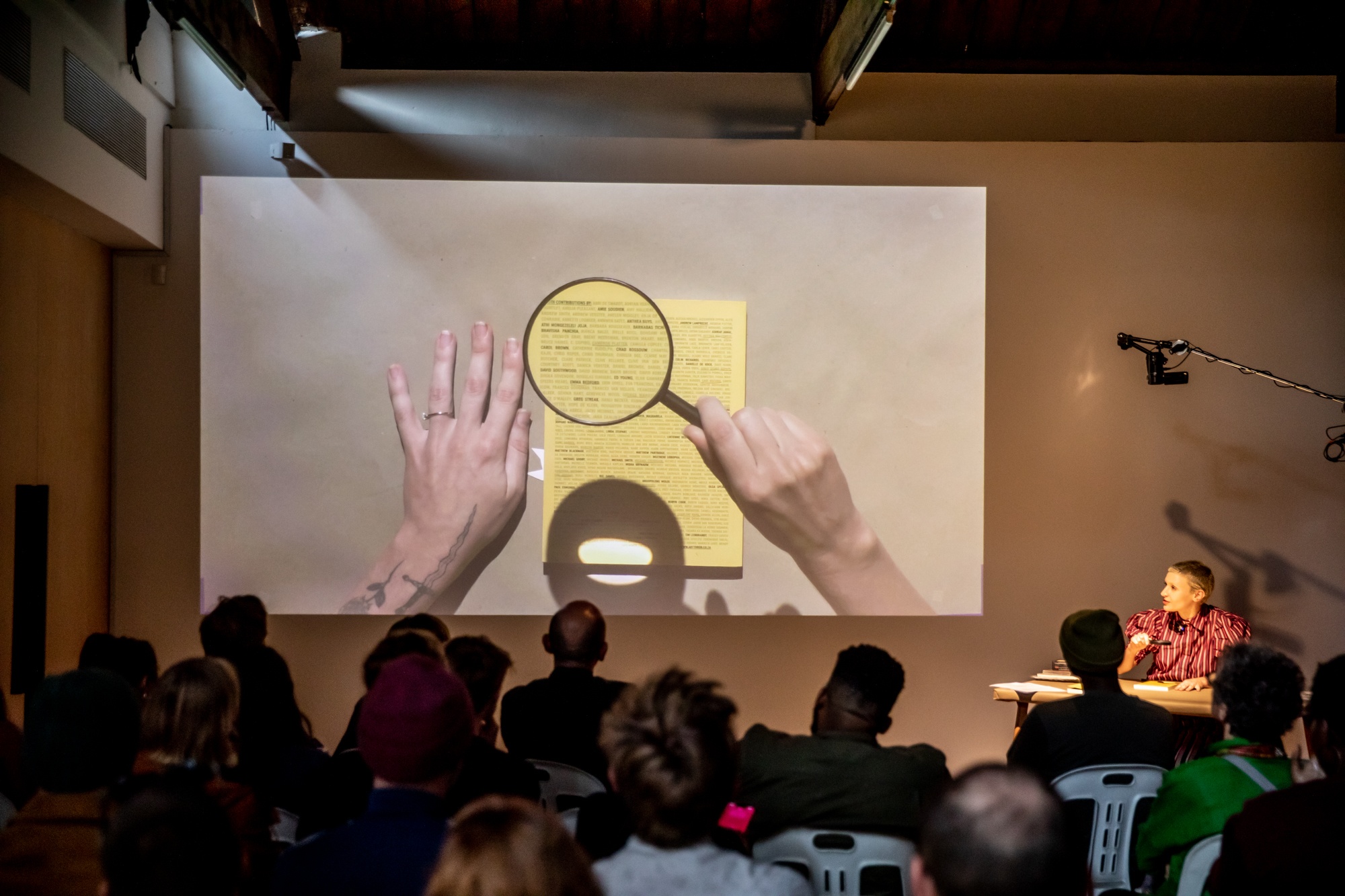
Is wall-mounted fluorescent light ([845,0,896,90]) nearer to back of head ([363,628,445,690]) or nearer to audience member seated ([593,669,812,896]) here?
back of head ([363,628,445,690])

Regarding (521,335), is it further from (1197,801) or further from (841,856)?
(1197,801)

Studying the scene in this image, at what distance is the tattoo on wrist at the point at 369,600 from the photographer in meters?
4.56

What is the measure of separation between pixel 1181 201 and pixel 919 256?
142cm

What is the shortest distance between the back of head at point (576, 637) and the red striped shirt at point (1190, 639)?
2.90 m

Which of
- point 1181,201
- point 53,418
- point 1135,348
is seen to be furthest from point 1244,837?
point 53,418

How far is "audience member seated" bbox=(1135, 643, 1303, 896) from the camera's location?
83.9 inches

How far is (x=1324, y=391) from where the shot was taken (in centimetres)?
498

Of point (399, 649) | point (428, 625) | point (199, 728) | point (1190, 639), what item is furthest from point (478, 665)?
point (1190, 639)

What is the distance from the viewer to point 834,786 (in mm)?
2160

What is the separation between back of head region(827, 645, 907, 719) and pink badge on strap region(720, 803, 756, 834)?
369 millimetres

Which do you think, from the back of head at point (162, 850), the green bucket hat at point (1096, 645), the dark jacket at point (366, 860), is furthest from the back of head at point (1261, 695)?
the back of head at point (162, 850)

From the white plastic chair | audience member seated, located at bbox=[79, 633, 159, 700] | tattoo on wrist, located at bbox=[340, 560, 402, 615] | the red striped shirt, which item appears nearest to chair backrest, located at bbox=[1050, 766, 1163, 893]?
the white plastic chair

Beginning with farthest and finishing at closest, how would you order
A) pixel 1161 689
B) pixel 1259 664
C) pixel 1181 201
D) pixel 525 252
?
pixel 1181 201 → pixel 525 252 → pixel 1161 689 → pixel 1259 664

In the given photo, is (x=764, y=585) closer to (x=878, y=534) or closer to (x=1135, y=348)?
(x=878, y=534)
